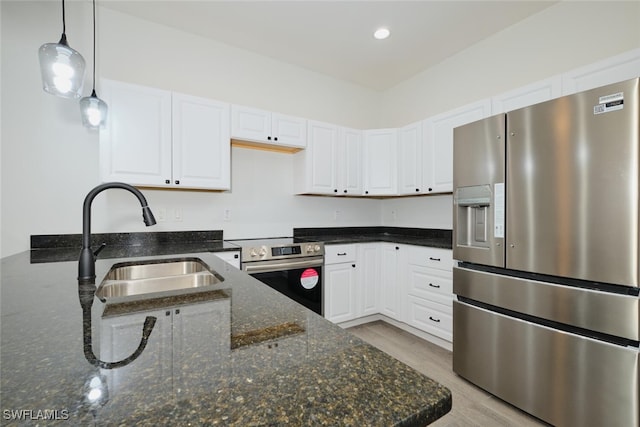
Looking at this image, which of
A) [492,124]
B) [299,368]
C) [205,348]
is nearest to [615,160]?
[492,124]

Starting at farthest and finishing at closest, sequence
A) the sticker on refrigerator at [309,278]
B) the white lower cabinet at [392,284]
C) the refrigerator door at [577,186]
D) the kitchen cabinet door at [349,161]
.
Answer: the kitchen cabinet door at [349,161]
the sticker on refrigerator at [309,278]
the white lower cabinet at [392,284]
the refrigerator door at [577,186]

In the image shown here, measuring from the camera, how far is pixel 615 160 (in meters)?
1.37

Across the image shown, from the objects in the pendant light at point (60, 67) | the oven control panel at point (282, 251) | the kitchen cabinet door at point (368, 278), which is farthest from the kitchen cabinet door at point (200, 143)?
the kitchen cabinet door at point (368, 278)

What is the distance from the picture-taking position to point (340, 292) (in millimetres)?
2857

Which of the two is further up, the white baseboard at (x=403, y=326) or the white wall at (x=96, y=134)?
the white wall at (x=96, y=134)

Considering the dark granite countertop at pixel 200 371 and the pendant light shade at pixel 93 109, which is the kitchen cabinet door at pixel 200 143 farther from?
the dark granite countertop at pixel 200 371

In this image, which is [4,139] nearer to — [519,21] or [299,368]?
[299,368]

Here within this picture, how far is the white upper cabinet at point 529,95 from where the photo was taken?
1.94 metres

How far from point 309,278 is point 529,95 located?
2.21 m

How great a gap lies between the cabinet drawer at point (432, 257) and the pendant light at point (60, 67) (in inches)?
105

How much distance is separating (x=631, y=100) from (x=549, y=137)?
1.08ft

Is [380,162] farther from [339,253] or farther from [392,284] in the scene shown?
[392,284]

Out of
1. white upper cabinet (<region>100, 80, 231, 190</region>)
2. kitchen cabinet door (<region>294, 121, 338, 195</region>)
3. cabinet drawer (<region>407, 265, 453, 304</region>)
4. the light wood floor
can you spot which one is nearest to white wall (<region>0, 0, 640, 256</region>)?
kitchen cabinet door (<region>294, 121, 338, 195</region>)

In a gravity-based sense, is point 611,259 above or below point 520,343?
above
